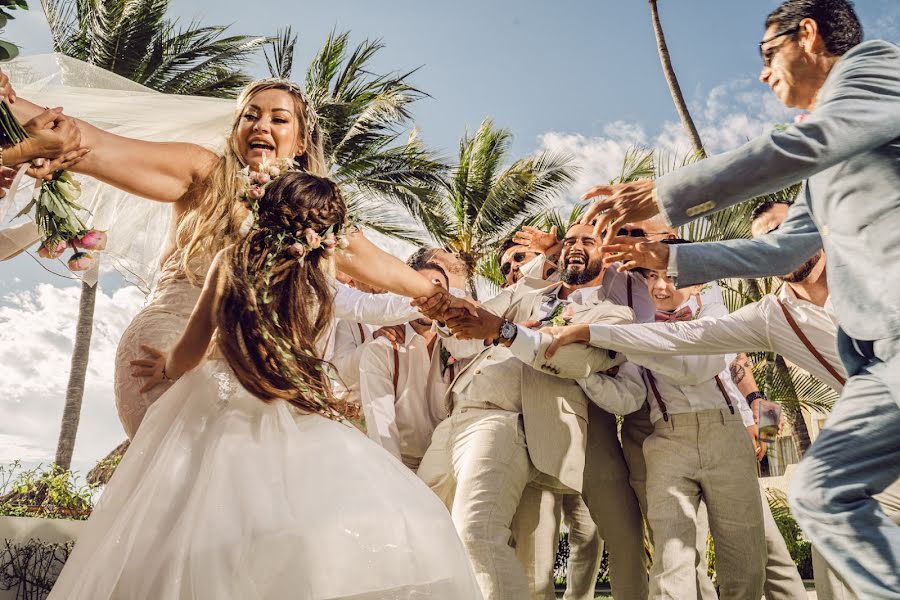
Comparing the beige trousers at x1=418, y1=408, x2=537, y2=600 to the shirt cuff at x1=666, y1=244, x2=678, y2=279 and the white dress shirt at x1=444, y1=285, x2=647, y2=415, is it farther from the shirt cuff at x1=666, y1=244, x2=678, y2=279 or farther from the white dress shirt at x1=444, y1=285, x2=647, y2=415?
the shirt cuff at x1=666, y1=244, x2=678, y2=279

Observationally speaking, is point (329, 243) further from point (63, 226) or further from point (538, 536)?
point (538, 536)

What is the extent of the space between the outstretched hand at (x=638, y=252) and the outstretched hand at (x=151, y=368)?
6.68 feet

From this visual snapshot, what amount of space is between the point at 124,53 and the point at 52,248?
48.3 ft

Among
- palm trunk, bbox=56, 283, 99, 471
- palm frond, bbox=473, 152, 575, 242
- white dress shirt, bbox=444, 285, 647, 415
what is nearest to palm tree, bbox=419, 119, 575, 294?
palm frond, bbox=473, 152, 575, 242

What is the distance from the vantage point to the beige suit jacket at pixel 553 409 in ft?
15.0

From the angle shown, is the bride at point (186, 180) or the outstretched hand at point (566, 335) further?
the outstretched hand at point (566, 335)

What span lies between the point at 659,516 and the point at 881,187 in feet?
8.17

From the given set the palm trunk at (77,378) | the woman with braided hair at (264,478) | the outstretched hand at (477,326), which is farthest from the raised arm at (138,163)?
the palm trunk at (77,378)

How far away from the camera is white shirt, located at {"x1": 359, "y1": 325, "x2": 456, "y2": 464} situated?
5.16 meters

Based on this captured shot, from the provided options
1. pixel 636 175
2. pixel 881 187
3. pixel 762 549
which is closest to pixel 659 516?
pixel 762 549

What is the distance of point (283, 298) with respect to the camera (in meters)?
2.67

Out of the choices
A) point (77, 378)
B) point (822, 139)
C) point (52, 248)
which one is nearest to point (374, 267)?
point (52, 248)

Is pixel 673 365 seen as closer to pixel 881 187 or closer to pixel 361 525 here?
pixel 881 187

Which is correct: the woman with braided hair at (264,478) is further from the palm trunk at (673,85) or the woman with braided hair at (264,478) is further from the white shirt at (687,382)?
the palm trunk at (673,85)
